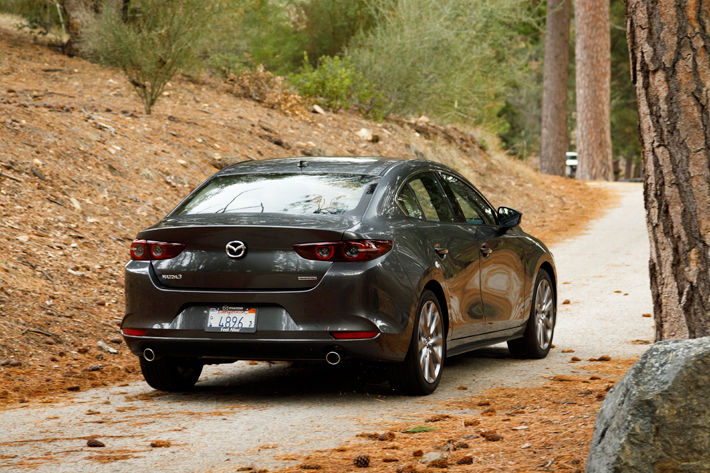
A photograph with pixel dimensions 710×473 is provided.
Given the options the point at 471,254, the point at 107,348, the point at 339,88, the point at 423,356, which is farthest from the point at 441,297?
the point at 339,88

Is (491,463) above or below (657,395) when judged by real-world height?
below

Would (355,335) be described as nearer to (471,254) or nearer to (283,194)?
(283,194)

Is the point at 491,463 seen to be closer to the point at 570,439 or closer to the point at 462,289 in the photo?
the point at 570,439

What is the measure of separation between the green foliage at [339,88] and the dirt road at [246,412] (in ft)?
40.0

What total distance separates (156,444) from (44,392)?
82.7 inches

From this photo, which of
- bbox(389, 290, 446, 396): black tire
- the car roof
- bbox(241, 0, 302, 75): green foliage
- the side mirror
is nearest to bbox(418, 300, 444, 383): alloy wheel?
bbox(389, 290, 446, 396): black tire

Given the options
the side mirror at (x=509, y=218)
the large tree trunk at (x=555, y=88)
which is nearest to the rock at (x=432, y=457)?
the side mirror at (x=509, y=218)

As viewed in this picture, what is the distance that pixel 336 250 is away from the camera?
5.75m

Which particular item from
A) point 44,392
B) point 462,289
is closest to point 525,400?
point 462,289

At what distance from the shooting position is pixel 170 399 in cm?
639

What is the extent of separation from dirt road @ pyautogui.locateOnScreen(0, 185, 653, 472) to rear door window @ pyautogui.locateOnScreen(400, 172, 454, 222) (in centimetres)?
127

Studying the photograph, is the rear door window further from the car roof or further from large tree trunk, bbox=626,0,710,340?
large tree trunk, bbox=626,0,710,340

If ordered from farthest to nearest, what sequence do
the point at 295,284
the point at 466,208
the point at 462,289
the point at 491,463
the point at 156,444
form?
the point at 466,208 < the point at 462,289 < the point at 295,284 < the point at 156,444 < the point at 491,463

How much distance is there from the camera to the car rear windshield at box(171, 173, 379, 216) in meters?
6.21
